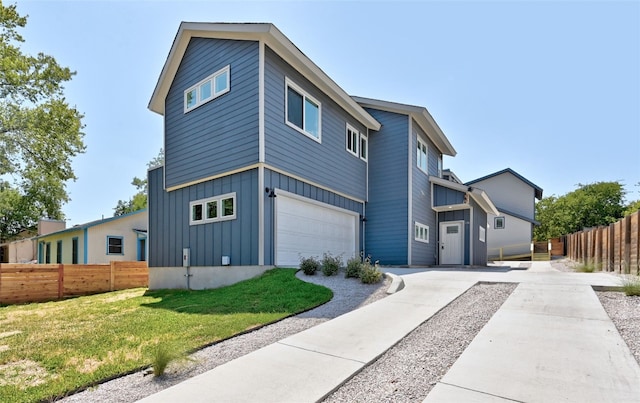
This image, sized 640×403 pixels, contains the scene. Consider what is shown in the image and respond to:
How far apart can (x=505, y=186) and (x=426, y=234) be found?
17851 millimetres

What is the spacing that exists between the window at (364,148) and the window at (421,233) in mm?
3418

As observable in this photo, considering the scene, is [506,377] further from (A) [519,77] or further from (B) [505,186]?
(B) [505,186]

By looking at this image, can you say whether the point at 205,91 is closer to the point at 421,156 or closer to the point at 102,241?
the point at 421,156

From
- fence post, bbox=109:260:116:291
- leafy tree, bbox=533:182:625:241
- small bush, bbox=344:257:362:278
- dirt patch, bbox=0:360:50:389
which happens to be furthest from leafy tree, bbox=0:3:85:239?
leafy tree, bbox=533:182:625:241

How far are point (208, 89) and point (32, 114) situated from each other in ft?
38.6

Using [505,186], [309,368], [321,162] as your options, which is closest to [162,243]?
[321,162]

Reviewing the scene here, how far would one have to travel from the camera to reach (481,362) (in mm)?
3273

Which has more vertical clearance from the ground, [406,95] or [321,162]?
[406,95]

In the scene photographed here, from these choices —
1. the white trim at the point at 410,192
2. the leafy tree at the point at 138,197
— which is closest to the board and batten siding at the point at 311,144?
the white trim at the point at 410,192

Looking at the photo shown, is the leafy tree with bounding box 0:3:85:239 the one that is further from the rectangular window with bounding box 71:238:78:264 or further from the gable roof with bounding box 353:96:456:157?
the gable roof with bounding box 353:96:456:157

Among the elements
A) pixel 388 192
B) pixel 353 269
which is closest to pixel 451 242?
pixel 388 192

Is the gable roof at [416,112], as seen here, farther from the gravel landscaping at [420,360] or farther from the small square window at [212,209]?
the gravel landscaping at [420,360]

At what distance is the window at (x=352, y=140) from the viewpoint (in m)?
12.8

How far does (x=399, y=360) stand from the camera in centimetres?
349
